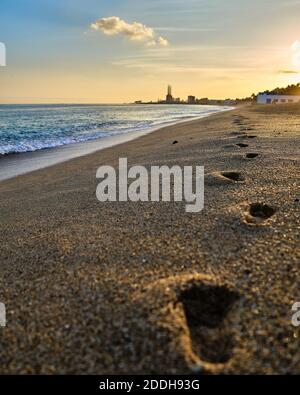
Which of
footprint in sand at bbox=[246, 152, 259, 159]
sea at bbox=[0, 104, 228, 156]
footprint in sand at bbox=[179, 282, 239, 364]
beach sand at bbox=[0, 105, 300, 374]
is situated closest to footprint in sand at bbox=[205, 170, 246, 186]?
beach sand at bbox=[0, 105, 300, 374]

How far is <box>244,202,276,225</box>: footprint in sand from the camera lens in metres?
3.10

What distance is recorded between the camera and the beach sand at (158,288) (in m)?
1.74

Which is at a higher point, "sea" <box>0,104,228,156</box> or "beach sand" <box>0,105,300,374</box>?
"sea" <box>0,104,228,156</box>

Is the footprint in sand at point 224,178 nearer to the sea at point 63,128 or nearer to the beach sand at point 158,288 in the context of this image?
the beach sand at point 158,288

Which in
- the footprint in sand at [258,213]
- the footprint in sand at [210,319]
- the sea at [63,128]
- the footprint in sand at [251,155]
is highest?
the sea at [63,128]

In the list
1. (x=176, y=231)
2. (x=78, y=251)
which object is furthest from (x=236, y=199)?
(x=78, y=251)

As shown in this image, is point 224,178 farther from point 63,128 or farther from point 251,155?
point 63,128

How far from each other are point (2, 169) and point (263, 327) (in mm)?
10048

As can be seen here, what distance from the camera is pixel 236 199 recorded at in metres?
3.66

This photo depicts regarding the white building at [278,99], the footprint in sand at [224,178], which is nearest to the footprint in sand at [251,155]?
the footprint in sand at [224,178]

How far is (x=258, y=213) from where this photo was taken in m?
3.31

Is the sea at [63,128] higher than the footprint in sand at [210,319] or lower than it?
higher

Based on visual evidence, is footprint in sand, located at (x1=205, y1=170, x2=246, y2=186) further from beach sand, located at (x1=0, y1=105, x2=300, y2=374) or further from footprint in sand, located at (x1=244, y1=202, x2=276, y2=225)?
footprint in sand, located at (x1=244, y1=202, x2=276, y2=225)

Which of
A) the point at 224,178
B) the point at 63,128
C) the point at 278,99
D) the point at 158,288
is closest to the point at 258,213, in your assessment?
the point at 224,178
